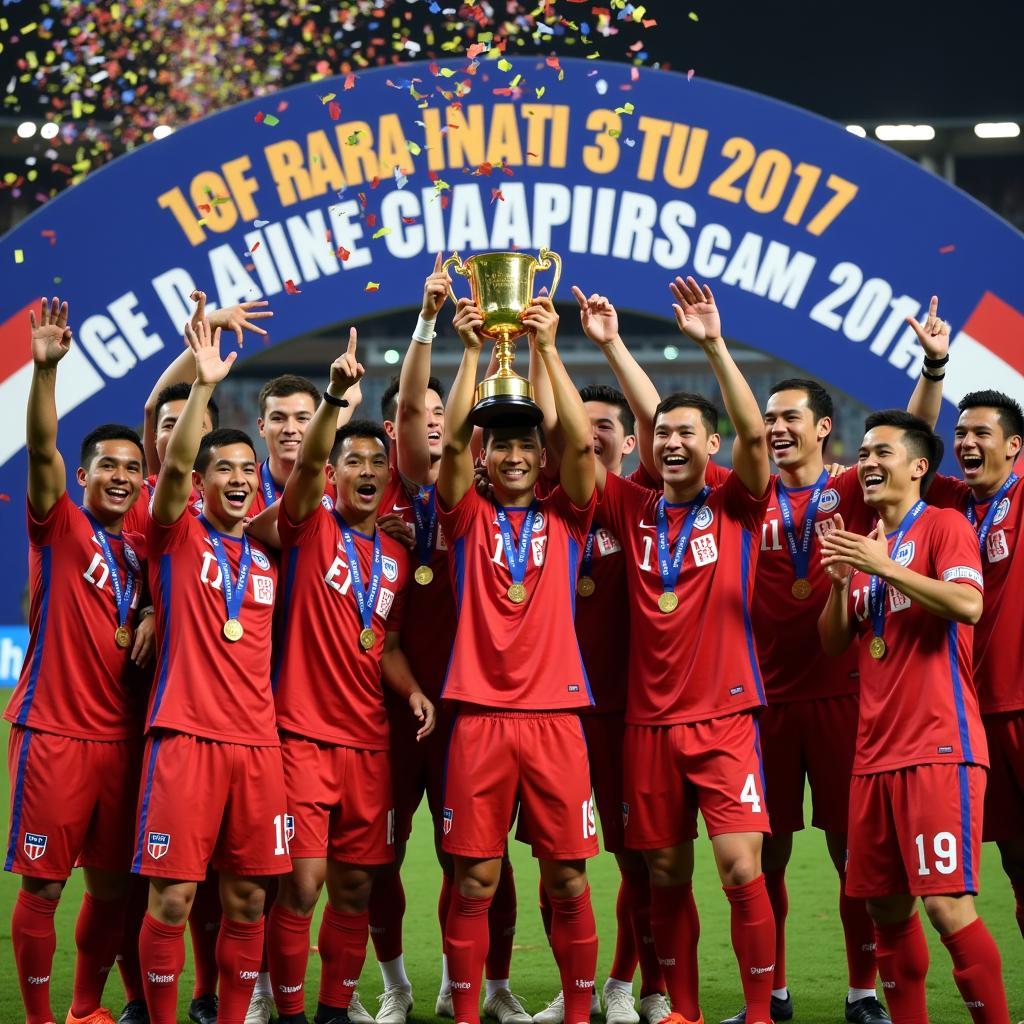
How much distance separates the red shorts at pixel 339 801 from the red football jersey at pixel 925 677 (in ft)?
5.19

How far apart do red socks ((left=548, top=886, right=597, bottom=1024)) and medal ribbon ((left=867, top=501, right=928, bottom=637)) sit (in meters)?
1.26

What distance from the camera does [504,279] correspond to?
5.00m

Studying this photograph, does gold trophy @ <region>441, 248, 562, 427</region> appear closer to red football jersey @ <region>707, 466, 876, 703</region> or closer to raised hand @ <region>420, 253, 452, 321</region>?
raised hand @ <region>420, 253, 452, 321</region>

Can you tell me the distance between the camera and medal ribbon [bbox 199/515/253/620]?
461cm

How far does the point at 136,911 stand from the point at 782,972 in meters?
2.28

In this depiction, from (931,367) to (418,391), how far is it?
1.87 meters

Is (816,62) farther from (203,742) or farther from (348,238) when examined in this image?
(203,742)

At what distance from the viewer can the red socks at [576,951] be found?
4.59m

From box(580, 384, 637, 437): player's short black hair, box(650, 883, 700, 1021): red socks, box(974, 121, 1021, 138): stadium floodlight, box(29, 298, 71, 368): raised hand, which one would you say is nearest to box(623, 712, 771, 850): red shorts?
box(650, 883, 700, 1021): red socks

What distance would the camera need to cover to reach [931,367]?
5277mm

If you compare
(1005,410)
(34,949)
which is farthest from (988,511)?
(34,949)

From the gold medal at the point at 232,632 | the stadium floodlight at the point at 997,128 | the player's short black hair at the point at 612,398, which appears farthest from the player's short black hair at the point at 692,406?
the stadium floodlight at the point at 997,128

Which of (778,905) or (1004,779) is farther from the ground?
(1004,779)

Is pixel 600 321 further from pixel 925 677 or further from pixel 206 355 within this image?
pixel 925 677
